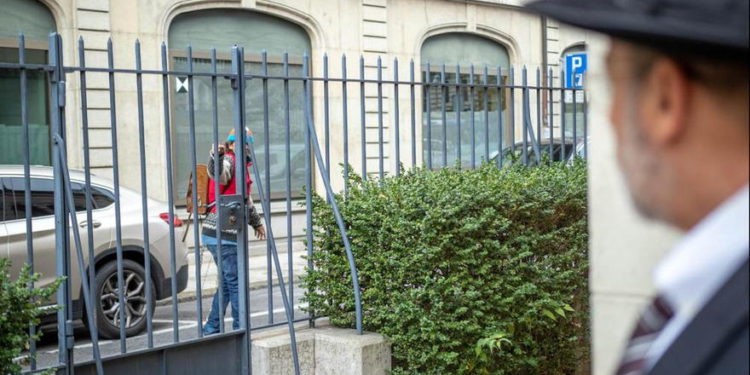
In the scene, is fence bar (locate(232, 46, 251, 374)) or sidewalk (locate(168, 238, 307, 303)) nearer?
fence bar (locate(232, 46, 251, 374))

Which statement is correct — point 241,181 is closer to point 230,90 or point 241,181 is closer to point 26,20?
point 230,90

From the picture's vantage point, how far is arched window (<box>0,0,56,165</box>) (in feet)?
46.0

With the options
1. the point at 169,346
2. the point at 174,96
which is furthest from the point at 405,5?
the point at 169,346

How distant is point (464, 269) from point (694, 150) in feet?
16.2

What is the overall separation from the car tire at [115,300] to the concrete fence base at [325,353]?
2.03 m

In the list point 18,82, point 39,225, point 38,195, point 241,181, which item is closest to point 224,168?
point 241,181

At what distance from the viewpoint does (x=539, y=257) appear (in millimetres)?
6559

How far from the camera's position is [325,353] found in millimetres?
6316

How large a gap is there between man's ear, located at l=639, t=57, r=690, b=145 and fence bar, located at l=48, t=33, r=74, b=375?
4396 millimetres

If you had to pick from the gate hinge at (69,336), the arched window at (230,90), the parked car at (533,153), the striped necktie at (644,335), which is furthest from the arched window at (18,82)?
A: the striped necktie at (644,335)

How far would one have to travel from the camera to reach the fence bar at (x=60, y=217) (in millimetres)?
5262

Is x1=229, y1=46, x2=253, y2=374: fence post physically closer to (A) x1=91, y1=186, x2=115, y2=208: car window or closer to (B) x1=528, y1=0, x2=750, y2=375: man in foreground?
(A) x1=91, y1=186, x2=115, y2=208: car window

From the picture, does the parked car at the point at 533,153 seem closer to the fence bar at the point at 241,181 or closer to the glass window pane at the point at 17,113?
the fence bar at the point at 241,181

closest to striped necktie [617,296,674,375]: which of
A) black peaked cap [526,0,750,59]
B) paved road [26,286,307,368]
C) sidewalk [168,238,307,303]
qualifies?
black peaked cap [526,0,750,59]
